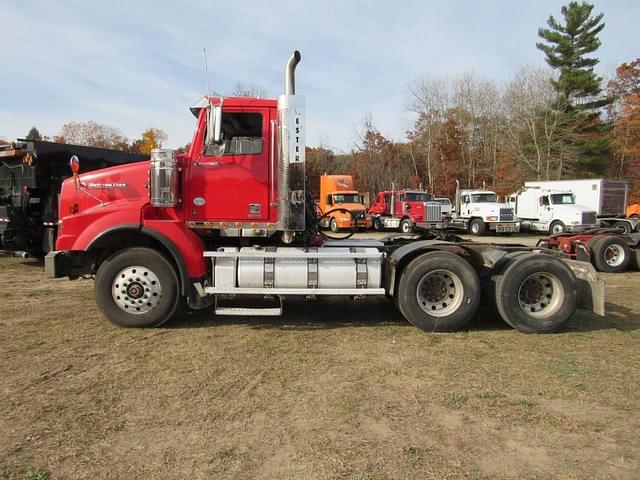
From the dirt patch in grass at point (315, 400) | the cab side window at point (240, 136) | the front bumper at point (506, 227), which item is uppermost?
the cab side window at point (240, 136)

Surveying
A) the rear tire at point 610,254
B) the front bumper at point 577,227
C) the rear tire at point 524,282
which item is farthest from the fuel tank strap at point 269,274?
the front bumper at point 577,227

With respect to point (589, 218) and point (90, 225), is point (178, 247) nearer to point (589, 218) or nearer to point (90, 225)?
point (90, 225)

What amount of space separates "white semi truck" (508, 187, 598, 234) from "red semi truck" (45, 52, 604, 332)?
1846 cm

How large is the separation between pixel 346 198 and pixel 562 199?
37.0 ft

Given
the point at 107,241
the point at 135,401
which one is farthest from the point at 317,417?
the point at 107,241

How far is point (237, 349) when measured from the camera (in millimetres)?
5352

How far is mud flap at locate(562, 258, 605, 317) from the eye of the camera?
589 cm

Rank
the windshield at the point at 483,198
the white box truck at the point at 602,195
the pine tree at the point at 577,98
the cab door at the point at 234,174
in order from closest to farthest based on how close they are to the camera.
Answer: the cab door at the point at 234,174, the white box truck at the point at 602,195, the windshield at the point at 483,198, the pine tree at the point at 577,98

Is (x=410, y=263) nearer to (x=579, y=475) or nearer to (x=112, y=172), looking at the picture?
(x=579, y=475)

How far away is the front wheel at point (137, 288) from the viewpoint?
19.9ft

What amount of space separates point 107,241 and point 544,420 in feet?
17.9

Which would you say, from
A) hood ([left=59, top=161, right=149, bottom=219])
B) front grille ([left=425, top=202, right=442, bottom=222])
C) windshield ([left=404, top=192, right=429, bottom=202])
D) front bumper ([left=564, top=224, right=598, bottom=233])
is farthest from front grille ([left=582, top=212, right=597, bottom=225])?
hood ([left=59, top=161, right=149, bottom=219])

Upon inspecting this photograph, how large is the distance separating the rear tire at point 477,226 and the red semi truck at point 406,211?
1.61m

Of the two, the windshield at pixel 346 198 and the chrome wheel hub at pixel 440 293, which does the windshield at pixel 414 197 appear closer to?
the windshield at pixel 346 198
